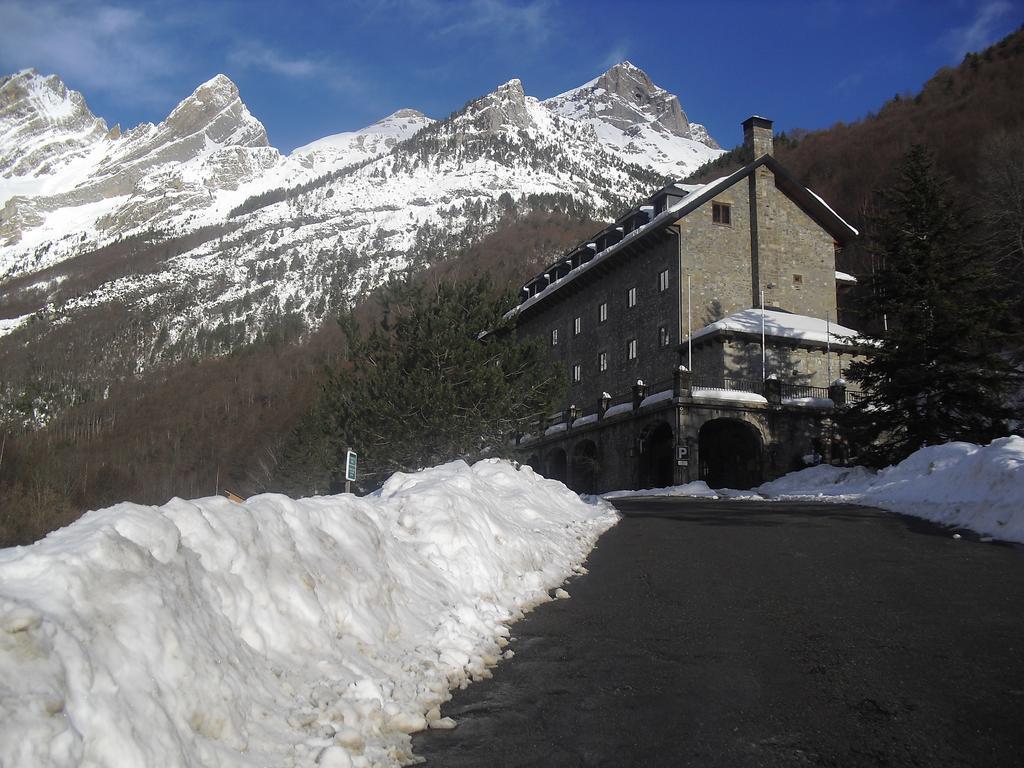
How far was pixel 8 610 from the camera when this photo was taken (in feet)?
10.9

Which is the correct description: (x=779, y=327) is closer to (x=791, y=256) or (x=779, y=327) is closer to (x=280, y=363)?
(x=791, y=256)

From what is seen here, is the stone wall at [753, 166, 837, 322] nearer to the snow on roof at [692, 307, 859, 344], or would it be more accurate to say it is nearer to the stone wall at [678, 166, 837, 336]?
the stone wall at [678, 166, 837, 336]

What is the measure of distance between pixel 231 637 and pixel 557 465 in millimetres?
42809

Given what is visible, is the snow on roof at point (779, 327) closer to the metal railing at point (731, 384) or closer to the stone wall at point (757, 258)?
the stone wall at point (757, 258)

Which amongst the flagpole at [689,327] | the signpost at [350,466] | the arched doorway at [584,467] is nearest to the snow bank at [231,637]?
the signpost at [350,466]

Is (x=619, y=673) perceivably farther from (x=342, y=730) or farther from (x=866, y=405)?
(x=866, y=405)

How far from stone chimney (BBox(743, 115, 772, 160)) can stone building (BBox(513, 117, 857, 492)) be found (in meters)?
0.08

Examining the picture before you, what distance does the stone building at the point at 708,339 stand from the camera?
115ft

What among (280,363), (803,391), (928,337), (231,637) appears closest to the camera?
(231,637)

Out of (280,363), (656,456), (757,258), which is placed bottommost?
(656,456)

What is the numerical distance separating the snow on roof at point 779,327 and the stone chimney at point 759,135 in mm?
10481

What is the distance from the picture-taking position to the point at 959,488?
17.2 meters

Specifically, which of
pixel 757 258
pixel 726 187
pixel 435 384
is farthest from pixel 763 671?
pixel 726 187

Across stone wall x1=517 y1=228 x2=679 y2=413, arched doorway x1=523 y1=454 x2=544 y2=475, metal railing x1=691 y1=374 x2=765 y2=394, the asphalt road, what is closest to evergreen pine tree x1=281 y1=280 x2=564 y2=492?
metal railing x1=691 y1=374 x2=765 y2=394
